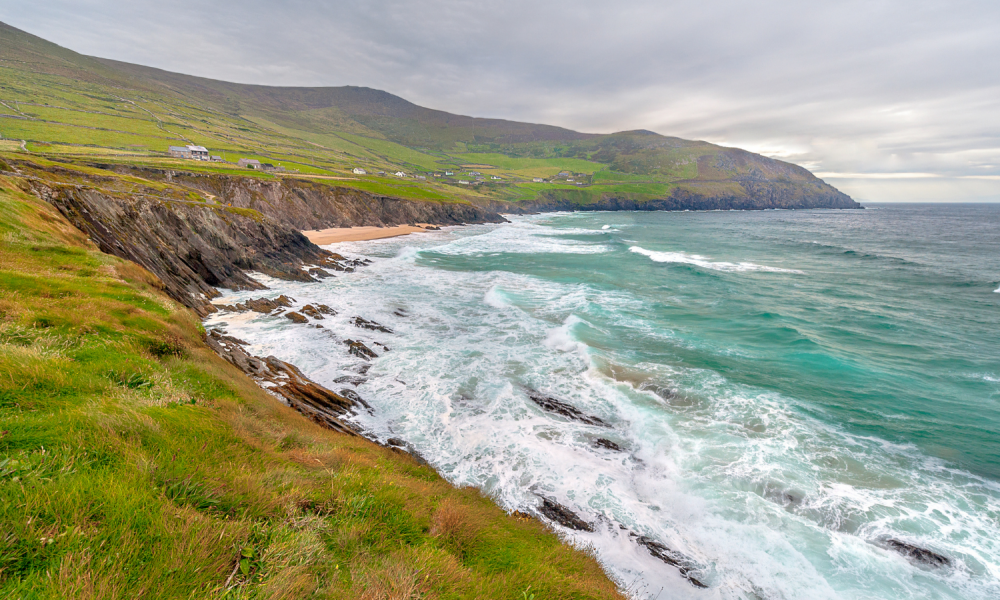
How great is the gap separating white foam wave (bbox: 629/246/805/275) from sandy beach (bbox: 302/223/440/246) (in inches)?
1771

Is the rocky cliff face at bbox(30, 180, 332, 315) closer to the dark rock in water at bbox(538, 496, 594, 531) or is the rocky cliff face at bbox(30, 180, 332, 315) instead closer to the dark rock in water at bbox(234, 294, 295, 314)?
the dark rock in water at bbox(234, 294, 295, 314)

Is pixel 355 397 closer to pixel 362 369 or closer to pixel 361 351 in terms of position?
pixel 362 369

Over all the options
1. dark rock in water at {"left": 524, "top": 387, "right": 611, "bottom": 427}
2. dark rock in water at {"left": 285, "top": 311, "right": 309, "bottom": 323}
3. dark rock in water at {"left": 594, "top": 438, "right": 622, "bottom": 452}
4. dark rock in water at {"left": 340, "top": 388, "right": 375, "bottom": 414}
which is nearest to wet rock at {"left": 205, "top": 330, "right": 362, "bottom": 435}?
dark rock in water at {"left": 340, "top": 388, "right": 375, "bottom": 414}

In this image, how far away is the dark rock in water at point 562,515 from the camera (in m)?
11.9

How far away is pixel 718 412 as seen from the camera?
17906mm

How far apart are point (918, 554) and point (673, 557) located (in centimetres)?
717

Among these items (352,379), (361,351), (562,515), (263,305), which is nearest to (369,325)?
(361,351)

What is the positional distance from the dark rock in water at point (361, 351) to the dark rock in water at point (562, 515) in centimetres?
1328

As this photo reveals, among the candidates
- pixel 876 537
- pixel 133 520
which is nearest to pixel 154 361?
pixel 133 520

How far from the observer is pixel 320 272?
40.4 metres

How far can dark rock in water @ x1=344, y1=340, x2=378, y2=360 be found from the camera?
22.0 metres

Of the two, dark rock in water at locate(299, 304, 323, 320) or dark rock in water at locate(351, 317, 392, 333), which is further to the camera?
dark rock in water at locate(299, 304, 323, 320)

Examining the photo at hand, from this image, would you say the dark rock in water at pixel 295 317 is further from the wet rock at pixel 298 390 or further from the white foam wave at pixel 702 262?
the white foam wave at pixel 702 262

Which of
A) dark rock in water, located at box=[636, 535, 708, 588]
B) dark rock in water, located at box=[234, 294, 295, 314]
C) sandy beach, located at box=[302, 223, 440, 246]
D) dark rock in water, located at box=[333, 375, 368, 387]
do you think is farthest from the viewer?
sandy beach, located at box=[302, 223, 440, 246]
